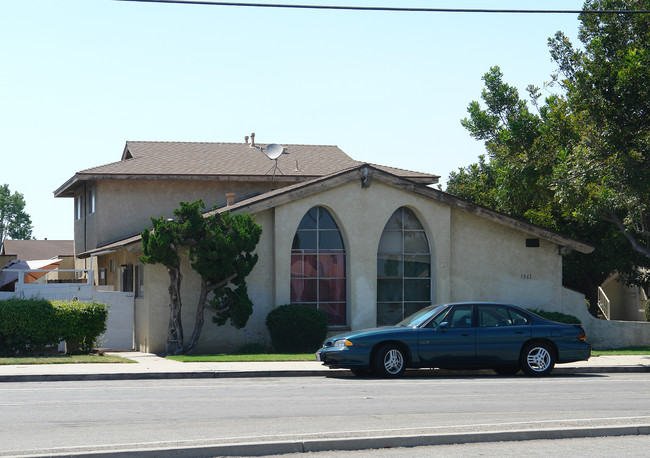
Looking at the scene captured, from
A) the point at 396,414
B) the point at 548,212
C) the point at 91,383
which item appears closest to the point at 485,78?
the point at 548,212

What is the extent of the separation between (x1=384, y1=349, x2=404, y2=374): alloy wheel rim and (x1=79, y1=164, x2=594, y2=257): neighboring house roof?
8354mm

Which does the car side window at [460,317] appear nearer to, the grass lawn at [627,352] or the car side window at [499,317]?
the car side window at [499,317]

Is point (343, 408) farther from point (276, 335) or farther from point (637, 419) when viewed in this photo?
point (276, 335)

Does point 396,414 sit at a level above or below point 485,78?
below

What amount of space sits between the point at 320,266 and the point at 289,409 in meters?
13.8

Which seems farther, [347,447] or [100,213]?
[100,213]

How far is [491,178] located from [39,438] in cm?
3218

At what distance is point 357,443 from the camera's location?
8.88m

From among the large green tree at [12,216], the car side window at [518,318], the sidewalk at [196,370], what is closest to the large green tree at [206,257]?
the sidewalk at [196,370]

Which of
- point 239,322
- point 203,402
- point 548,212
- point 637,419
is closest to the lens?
point 637,419

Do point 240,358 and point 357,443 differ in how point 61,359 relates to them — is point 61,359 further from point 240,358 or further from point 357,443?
point 357,443

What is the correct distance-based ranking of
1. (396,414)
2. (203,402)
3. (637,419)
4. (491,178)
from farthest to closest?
(491,178) → (203,402) → (396,414) → (637,419)

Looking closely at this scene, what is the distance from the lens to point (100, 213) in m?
29.6

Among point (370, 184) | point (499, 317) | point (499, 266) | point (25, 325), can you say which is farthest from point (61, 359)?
point (499, 266)
